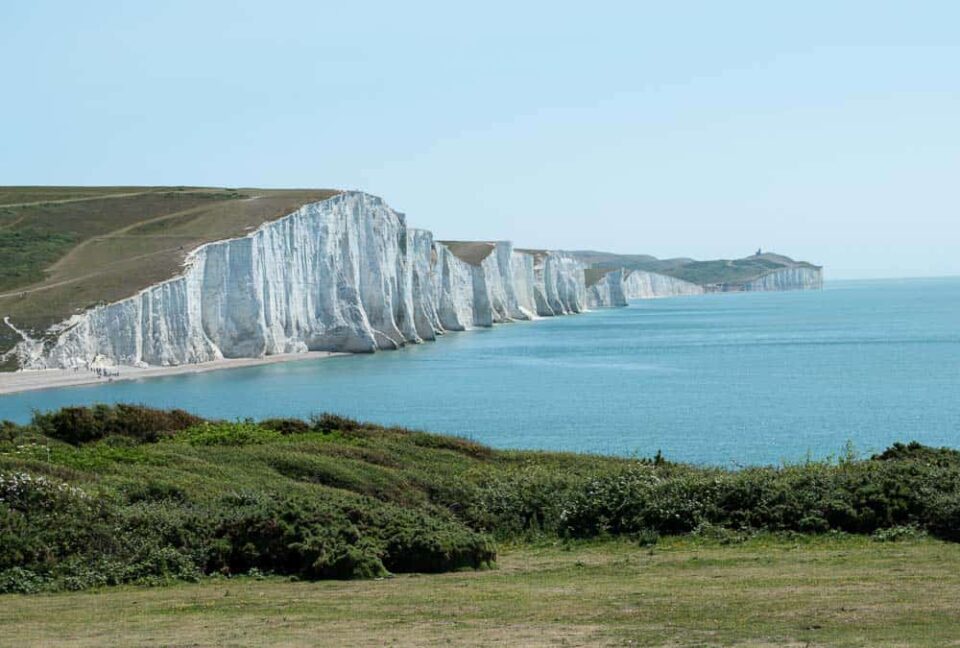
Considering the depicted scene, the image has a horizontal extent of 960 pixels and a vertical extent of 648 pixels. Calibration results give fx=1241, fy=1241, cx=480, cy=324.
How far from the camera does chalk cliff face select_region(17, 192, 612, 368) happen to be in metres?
67.9

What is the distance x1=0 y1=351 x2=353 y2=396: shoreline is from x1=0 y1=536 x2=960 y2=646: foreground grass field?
48.5 meters

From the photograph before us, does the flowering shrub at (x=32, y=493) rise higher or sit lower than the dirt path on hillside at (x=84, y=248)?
lower

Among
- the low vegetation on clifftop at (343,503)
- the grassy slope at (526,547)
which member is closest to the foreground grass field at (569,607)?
the grassy slope at (526,547)

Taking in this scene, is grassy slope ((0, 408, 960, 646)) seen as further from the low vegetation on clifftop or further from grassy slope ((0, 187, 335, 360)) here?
grassy slope ((0, 187, 335, 360))

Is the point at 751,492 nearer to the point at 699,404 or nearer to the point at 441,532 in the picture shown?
the point at 441,532

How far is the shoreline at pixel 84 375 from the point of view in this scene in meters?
59.7

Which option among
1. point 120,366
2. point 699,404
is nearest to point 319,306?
point 120,366

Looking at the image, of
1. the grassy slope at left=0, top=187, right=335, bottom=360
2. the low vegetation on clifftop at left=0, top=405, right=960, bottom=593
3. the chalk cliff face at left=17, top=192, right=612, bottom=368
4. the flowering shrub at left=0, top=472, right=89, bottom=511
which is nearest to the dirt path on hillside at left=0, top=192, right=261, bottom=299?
the grassy slope at left=0, top=187, right=335, bottom=360

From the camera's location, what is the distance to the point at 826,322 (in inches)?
5157

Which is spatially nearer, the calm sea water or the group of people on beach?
the calm sea water

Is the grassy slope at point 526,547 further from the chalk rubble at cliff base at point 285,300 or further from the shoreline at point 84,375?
the chalk rubble at cliff base at point 285,300

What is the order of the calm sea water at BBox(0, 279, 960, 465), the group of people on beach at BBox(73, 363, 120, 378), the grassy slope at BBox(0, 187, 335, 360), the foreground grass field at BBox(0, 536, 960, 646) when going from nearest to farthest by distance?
the foreground grass field at BBox(0, 536, 960, 646) < the calm sea water at BBox(0, 279, 960, 465) < the group of people on beach at BBox(73, 363, 120, 378) < the grassy slope at BBox(0, 187, 335, 360)

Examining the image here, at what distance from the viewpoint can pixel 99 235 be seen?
3556 inches

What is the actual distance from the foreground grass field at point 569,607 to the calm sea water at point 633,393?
14.6m
